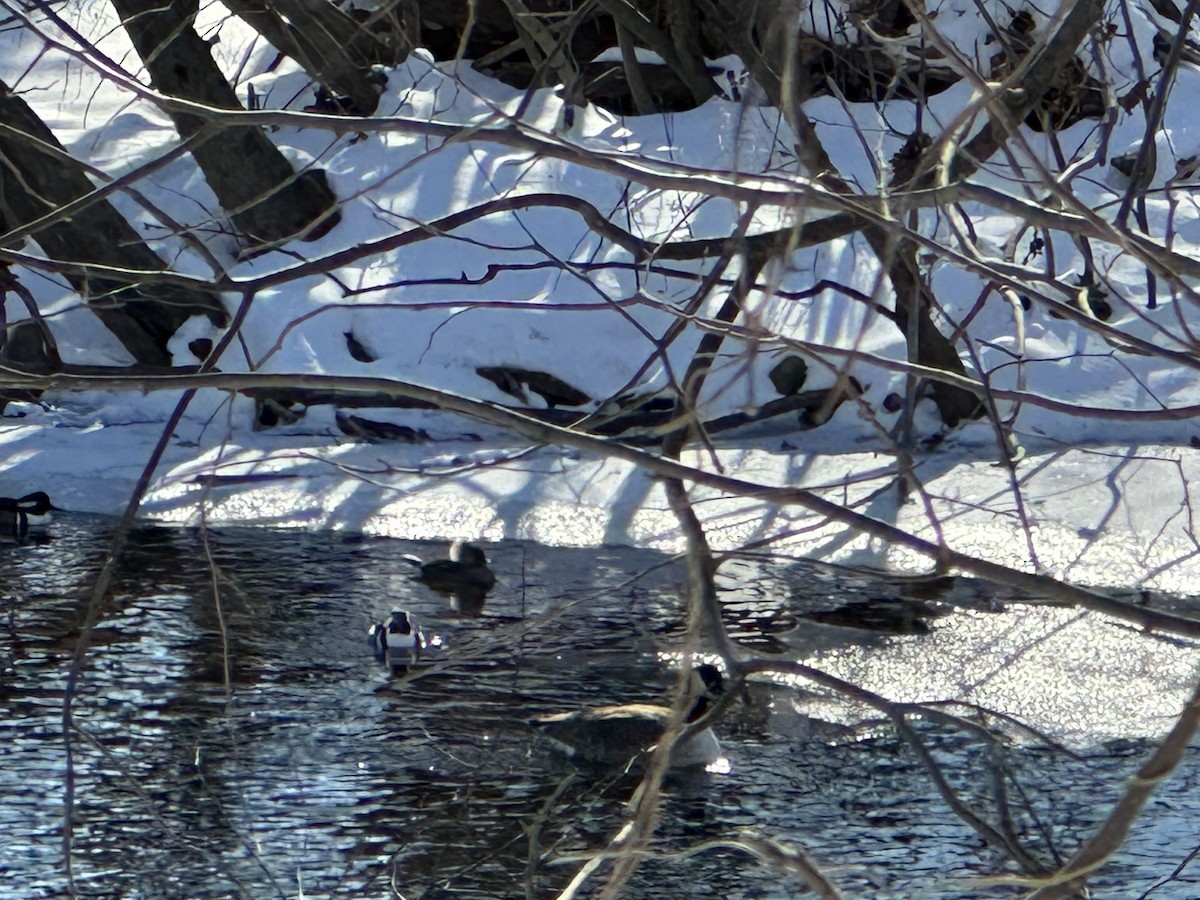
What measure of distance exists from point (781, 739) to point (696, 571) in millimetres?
4201

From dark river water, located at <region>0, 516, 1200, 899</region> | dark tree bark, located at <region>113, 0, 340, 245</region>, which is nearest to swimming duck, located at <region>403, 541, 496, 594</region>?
dark river water, located at <region>0, 516, 1200, 899</region>

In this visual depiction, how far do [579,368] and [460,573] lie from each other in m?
3.38

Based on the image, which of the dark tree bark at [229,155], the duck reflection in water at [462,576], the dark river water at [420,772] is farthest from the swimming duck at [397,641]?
the dark tree bark at [229,155]

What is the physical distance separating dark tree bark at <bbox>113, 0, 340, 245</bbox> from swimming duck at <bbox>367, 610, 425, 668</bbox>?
5416 mm

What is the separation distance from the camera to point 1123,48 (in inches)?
529

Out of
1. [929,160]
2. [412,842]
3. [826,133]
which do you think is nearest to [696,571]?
[929,160]

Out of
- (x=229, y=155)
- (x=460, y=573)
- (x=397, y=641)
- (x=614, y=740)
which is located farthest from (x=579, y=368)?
(x=614, y=740)

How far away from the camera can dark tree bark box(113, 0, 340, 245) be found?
39.1 ft

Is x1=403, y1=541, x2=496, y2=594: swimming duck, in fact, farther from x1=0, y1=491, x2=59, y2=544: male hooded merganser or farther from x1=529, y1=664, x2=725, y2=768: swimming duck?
x1=0, y1=491, x2=59, y2=544: male hooded merganser

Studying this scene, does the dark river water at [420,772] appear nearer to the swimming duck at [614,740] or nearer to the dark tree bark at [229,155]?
the swimming duck at [614,740]

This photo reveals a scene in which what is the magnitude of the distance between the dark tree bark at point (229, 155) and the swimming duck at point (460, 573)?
14.4ft

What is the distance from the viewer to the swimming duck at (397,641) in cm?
666

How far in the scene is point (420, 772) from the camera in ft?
18.7

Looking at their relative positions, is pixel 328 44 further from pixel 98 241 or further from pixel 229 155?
pixel 98 241
